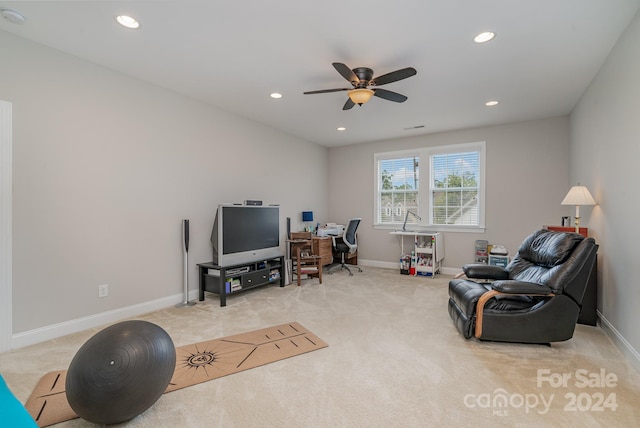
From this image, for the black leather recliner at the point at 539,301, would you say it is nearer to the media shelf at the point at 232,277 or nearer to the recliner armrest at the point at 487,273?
the recliner armrest at the point at 487,273

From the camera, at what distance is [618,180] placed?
8.94ft

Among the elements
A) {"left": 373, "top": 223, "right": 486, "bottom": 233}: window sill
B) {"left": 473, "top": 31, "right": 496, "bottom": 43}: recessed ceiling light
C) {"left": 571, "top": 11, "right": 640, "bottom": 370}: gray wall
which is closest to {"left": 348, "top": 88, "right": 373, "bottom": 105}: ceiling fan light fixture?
{"left": 473, "top": 31, "right": 496, "bottom": 43}: recessed ceiling light

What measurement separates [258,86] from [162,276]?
2600mm

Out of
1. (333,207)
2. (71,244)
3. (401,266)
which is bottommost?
(401,266)

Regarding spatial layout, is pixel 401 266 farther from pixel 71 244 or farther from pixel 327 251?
pixel 71 244

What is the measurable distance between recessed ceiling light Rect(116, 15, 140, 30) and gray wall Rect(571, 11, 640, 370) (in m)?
3.89

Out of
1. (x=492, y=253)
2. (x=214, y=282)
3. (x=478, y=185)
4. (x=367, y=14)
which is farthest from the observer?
(x=478, y=185)

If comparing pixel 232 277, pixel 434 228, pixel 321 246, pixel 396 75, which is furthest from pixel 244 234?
pixel 434 228

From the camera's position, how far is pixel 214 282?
3.98 meters

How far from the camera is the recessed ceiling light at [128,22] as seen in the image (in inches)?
92.5

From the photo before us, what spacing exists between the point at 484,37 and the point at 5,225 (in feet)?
14.3

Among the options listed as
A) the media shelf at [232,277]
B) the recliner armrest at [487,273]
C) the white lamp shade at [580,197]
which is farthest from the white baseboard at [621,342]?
the media shelf at [232,277]

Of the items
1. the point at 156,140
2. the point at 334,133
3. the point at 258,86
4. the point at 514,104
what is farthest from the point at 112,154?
the point at 514,104

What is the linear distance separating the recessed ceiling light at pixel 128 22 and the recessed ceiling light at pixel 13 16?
733 mm
